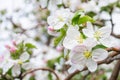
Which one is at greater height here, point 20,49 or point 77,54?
point 77,54

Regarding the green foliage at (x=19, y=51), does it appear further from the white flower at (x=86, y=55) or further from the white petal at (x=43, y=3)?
the white flower at (x=86, y=55)

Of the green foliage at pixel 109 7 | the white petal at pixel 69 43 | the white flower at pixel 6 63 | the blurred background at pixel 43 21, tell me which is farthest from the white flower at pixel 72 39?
the green foliage at pixel 109 7

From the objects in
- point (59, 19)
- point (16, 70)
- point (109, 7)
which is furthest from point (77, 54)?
point (109, 7)

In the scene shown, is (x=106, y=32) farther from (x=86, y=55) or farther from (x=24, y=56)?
(x=24, y=56)

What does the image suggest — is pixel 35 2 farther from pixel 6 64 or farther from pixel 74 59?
pixel 74 59

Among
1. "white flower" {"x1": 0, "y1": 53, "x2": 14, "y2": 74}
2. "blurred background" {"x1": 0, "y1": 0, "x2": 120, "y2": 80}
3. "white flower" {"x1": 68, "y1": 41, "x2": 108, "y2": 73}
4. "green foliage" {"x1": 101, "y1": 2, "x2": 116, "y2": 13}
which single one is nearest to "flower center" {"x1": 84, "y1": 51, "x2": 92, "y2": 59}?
"white flower" {"x1": 68, "y1": 41, "x2": 108, "y2": 73}

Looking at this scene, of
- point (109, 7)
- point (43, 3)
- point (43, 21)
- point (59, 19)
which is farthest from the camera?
point (43, 21)

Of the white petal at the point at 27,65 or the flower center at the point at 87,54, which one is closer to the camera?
the flower center at the point at 87,54

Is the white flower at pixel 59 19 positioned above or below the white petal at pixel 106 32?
above
